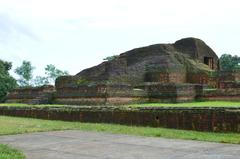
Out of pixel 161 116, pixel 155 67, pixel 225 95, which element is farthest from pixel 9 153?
pixel 155 67

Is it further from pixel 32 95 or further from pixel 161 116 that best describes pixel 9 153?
pixel 32 95

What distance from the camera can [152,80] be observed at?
855 inches

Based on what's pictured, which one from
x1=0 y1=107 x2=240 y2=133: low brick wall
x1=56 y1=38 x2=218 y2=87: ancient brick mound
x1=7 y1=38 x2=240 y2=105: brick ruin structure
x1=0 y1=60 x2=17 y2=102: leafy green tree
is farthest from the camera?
x1=0 y1=60 x2=17 y2=102: leafy green tree

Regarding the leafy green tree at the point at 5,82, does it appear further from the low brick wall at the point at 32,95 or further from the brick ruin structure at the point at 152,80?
the brick ruin structure at the point at 152,80

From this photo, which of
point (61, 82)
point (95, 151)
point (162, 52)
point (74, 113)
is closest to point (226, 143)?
point (95, 151)

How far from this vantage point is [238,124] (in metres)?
8.11

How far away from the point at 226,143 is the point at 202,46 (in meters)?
20.9

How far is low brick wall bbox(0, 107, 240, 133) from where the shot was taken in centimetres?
836

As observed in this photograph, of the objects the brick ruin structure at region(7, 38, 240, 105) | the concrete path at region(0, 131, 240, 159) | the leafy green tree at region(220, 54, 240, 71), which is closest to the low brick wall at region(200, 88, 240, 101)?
the brick ruin structure at region(7, 38, 240, 105)

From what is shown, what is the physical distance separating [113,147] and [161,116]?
332cm

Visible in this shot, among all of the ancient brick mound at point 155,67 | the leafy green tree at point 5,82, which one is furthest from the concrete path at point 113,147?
the leafy green tree at point 5,82

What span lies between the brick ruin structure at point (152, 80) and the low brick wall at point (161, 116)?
11.8 ft

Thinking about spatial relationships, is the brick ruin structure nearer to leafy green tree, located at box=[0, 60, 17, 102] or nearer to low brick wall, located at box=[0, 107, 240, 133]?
low brick wall, located at box=[0, 107, 240, 133]

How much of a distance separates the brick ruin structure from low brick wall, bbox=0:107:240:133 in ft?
11.8
